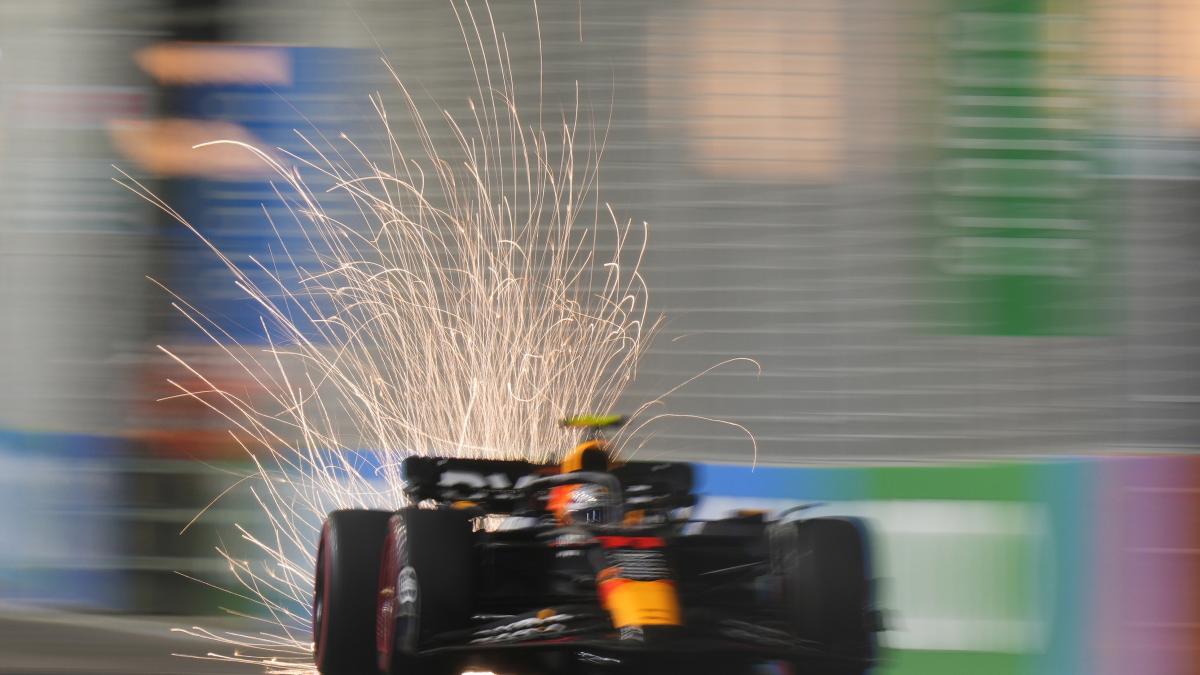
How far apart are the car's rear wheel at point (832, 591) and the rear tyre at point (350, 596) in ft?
5.16

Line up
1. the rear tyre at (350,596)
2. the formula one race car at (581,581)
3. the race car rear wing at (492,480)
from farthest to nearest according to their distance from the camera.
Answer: the race car rear wing at (492,480), the rear tyre at (350,596), the formula one race car at (581,581)

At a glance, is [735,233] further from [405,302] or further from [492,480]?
[492,480]

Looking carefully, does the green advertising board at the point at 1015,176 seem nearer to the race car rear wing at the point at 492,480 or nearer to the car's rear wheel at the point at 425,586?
the race car rear wing at the point at 492,480

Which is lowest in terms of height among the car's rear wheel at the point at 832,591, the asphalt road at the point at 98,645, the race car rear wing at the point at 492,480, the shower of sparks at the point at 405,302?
the asphalt road at the point at 98,645

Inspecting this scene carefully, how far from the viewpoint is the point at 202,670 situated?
25.3ft

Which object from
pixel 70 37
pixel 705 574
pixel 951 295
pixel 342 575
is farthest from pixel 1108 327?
pixel 70 37

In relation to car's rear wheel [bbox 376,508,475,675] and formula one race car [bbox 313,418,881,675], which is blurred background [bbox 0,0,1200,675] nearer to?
formula one race car [bbox 313,418,881,675]

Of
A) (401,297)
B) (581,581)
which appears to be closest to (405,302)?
(401,297)

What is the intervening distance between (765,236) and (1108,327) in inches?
76.6

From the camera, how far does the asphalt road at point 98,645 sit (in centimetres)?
775

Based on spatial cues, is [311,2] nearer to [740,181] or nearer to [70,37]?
[70,37]

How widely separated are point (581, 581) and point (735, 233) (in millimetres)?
3752

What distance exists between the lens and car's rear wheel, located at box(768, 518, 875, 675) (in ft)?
19.8

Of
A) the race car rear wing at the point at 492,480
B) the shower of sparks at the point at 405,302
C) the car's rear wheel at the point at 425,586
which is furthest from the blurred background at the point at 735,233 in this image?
the car's rear wheel at the point at 425,586
